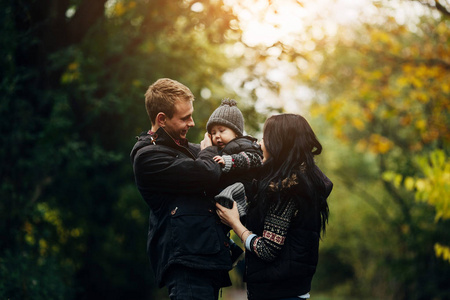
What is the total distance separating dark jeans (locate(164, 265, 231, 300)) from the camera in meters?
3.00

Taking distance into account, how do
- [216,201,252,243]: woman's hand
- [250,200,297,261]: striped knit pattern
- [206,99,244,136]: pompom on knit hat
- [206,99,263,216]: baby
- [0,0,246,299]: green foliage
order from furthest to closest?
[0,0,246,299]: green foliage < [206,99,244,136]: pompom on knit hat < [206,99,263,216]: baby < [216,201,252,243]: woman's hand < [250,200,297,261]: striped knit pattern

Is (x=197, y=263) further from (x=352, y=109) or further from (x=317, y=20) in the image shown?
(x=352, y=109)

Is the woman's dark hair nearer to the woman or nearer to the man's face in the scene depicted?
the woman

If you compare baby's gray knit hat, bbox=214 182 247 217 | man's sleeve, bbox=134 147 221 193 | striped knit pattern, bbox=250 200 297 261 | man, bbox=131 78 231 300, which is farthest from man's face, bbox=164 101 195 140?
striped knit pattern, bbox=250 200 297 261

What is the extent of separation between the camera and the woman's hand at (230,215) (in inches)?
122

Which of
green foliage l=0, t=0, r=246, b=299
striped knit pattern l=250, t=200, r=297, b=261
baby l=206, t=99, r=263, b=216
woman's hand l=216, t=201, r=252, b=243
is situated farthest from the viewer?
green foliage l=0, t=0, r=246, b=299

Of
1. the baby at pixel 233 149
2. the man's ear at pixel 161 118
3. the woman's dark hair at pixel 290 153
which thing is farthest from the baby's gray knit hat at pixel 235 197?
the man's ear at pixel 161 118

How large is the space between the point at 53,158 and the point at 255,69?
13.1ft

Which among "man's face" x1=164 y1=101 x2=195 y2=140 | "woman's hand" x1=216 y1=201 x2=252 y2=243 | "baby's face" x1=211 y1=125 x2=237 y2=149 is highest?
"man's face" x1=164 y1=101 x2=195 y2=140

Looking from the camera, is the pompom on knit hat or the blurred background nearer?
the pompom on knit hat

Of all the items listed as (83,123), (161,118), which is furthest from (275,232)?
(83,123)

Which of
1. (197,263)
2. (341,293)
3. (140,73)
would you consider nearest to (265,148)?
(197,263)

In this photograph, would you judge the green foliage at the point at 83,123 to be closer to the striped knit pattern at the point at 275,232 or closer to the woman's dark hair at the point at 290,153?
the striped knit pattern at the point at 275,232

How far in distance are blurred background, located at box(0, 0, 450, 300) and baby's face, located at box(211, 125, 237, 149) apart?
2374 mm
